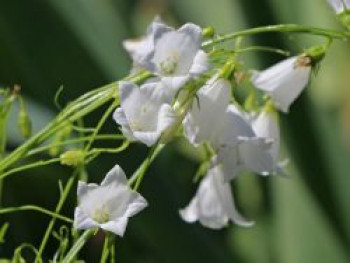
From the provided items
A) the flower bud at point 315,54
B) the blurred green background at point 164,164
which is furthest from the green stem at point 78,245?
the blurred green background at point 164,164

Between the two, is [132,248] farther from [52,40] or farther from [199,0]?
[199,0]

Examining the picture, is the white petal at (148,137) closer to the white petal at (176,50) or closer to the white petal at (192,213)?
the white petal at (176,50)

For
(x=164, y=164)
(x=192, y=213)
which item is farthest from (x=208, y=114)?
(x=164, y=164)

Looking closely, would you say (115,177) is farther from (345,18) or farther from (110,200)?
(345,18)

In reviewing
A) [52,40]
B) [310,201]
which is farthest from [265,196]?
[52,40]

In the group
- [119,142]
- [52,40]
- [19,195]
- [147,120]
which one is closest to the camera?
[147,120]

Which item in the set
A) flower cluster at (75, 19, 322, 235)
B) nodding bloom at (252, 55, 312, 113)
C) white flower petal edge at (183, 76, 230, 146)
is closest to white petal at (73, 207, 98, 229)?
flower cluster at (75, 19, 322, 235)
